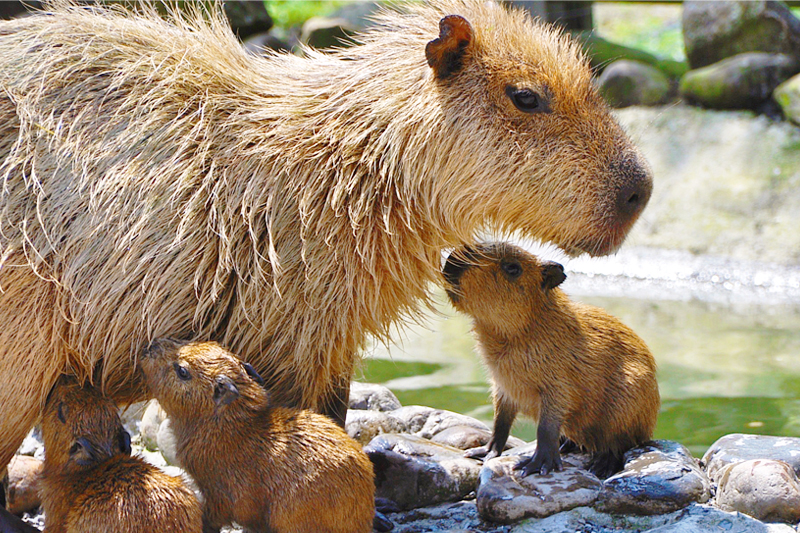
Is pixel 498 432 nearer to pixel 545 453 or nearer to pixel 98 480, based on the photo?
pixel 545 453

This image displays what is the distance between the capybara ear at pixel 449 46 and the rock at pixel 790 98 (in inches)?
256

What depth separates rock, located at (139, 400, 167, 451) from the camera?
16.5ft

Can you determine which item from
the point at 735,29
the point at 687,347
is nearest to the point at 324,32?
the point at 735,29

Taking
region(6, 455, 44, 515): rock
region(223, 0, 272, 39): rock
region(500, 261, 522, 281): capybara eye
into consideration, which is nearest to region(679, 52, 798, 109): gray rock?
region(223, 0, 272, 39): rock

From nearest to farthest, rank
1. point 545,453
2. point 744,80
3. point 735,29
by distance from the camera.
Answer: point 545,453, point 744,80, point 735,29

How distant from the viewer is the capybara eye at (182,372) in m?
3.61

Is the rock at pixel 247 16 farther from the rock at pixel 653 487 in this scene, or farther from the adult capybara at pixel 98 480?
the rock at pixel 653 487

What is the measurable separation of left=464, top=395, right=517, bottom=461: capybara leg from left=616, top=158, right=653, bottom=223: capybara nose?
1155mm

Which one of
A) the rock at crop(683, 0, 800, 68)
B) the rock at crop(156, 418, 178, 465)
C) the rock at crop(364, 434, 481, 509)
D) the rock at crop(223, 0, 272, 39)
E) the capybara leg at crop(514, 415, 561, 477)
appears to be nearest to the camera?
the capybara leg at crop(514, 415, 561, 477)

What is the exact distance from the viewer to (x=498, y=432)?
4.55 m

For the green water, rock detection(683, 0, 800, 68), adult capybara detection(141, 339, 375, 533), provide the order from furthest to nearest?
rock detection(683, 0, 800, 68), the green water, adult capybara detection(141, 339, 375, 533)

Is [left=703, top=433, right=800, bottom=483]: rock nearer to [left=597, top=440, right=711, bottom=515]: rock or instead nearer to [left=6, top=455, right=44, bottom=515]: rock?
[left=597, top=440, right=711, bottom=515]: rock

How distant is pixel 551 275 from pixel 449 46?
1131 millimetres

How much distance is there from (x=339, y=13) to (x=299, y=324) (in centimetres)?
992
